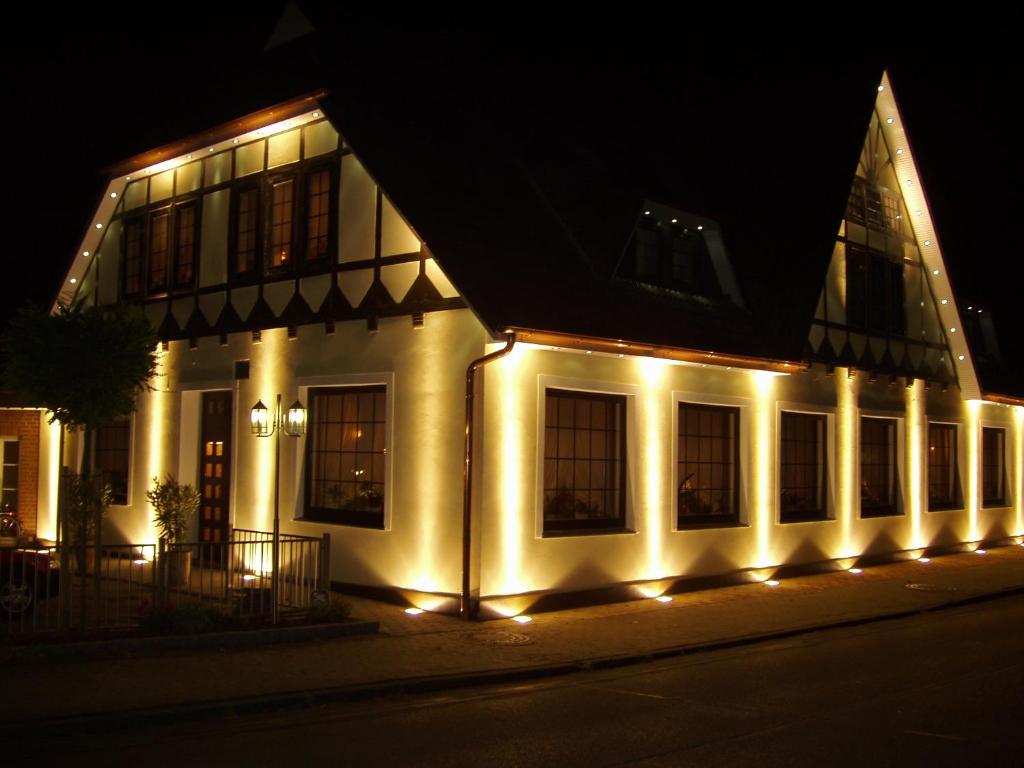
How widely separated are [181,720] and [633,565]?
311 inches

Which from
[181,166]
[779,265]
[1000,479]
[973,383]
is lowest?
[1000,479]

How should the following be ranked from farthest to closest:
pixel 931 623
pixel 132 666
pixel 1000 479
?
pixel 1000 479 → pixel 931 623 → pixel 132 666

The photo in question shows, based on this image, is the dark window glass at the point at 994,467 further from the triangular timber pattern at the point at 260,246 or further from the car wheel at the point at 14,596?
the car wheel at the point at 14,596

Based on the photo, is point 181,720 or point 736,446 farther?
point 736,446

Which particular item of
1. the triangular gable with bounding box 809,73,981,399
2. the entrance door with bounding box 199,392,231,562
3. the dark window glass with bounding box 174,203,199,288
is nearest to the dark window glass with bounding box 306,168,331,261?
the dark window glass with bounding box 174,203,199,288

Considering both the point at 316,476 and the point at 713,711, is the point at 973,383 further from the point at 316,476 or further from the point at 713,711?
the point at 713,711

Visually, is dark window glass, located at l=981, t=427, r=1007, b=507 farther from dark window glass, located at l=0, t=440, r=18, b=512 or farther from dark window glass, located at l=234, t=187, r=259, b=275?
dark window glass, located at l=0, t=440, r=18, b=512

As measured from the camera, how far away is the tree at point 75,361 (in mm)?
11047

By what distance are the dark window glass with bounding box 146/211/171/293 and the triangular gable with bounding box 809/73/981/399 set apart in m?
11.4

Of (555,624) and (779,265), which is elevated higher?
(779,265)

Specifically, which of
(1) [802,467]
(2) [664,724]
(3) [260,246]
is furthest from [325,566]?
(1) [802,467]

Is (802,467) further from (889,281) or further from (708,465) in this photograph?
(889,281)

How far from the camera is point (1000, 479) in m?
24.9

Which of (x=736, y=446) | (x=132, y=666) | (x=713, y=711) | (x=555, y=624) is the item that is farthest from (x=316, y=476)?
(x=713, y=711)
